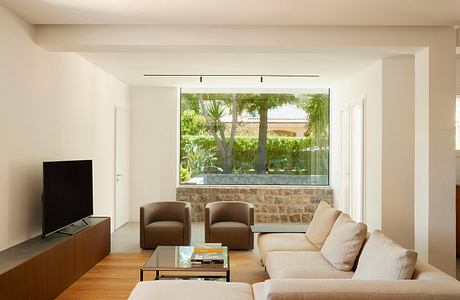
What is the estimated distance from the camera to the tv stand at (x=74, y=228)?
489cm

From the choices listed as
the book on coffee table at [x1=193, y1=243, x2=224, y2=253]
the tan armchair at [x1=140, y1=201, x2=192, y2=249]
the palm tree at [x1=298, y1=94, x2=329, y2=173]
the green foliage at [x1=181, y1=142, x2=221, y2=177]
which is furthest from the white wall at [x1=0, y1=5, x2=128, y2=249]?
the palm tree at [x1=298, y1=94, x2=329, y2=173]

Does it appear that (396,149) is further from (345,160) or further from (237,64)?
(237,64)

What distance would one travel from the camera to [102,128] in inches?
279

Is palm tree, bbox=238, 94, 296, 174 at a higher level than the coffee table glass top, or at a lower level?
higher

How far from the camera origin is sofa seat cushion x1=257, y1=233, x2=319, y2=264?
4712mm

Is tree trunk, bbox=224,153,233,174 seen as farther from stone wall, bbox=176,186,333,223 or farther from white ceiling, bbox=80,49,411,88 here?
white ceiling, bbox=80,49,411,88

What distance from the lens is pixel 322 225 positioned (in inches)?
190

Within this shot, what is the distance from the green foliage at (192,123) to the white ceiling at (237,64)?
103cm


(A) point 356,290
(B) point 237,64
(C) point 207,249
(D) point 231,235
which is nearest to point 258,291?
(A) point 356,290

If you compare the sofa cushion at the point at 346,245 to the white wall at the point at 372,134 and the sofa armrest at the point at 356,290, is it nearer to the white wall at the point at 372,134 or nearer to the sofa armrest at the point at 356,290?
the sofa armrest at the point at 356,290

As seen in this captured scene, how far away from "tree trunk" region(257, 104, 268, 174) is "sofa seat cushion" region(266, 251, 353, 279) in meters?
4.68

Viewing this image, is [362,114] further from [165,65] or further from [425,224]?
[165,65]

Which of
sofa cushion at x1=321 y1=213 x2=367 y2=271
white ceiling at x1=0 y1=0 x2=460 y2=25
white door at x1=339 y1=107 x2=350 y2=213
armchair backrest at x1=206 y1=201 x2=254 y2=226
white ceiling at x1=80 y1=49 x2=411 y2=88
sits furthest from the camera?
white door at x1=339 y1=107 x2=350 y2=213

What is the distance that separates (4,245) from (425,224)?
4.09 meters
